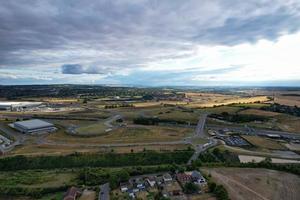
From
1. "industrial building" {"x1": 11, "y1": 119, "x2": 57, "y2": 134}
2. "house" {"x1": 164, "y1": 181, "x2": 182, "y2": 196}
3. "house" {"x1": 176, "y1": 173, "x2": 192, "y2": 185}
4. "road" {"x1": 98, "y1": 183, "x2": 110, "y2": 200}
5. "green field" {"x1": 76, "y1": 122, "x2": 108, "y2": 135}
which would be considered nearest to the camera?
"road" {"x1": 98, "y1": 183, "x2": 110, "y2": 200}

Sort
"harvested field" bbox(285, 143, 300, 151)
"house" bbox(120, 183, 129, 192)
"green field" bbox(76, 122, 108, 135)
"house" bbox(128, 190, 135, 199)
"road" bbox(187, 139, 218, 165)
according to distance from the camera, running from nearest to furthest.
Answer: "house" bbox(128, 190, 135, 199) < "house" bbox(120, 183, 129, 192) < "road" bbox(187, 139, 218, 165) < "harvested field" bbox(285, 143, 300, 151) < "green field" bbox(76, 122, 108, 135)

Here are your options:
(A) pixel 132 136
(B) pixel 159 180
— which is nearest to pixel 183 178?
(B) pixel 159 180

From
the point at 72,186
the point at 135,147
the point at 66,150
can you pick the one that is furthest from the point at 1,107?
the point at 72,186

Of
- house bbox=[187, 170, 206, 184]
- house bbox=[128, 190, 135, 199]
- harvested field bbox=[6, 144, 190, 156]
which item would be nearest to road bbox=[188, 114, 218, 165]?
harvested field bbox=[6, 144, 190, 156]

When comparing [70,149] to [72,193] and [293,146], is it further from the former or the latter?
[293,146]

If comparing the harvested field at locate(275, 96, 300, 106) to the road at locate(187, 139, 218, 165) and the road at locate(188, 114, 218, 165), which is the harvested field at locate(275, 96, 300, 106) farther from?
the road at locate(187, 139, 218, 165)

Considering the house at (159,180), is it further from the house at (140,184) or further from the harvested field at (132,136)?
the harvested field at (132,136)

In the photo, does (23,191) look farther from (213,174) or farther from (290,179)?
(290,179)
